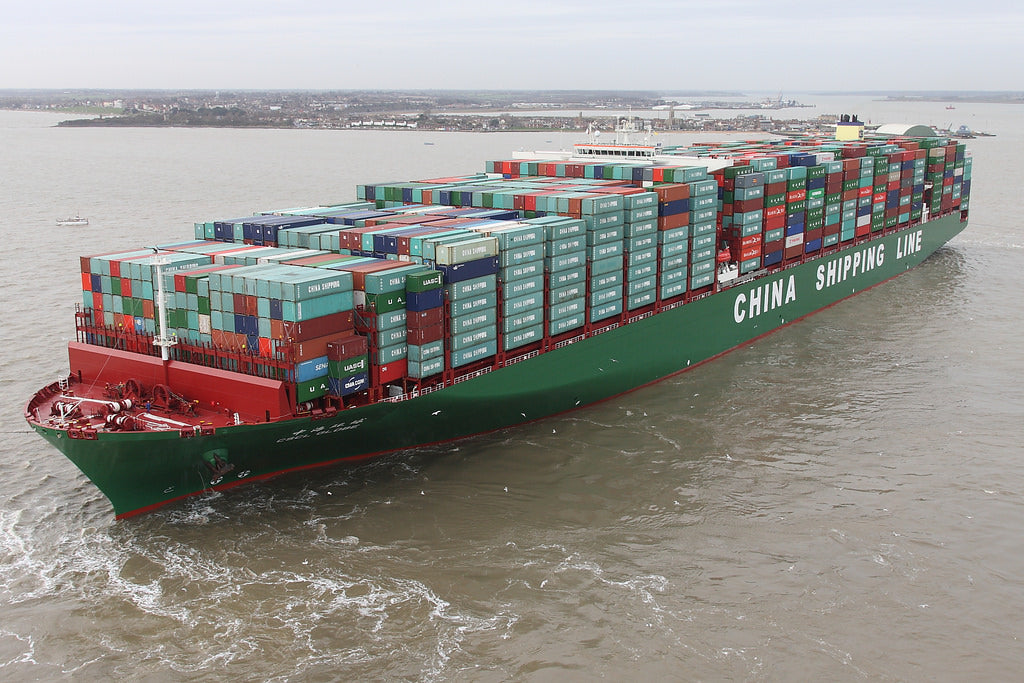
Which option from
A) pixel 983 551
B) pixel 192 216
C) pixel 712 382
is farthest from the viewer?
pixel 192 216

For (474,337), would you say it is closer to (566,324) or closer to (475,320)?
(475,320)

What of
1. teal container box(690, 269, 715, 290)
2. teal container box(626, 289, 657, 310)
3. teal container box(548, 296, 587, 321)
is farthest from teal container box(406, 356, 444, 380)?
teal container box(690, 269, 715, 290)

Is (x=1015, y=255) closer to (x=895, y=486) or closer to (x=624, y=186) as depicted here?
(x=624, y=186)

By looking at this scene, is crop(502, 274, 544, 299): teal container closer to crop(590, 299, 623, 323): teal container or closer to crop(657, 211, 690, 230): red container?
crop(590, 299, 623, 323): teal container

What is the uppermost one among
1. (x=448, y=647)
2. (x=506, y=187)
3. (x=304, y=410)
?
(x=506, y=187)

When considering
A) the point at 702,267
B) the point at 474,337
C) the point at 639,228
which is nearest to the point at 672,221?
the point at 639,228

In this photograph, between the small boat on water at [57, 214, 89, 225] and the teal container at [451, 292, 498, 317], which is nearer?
the teal container at [451, 292, 498, 317]

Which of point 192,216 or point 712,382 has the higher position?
point 192,216

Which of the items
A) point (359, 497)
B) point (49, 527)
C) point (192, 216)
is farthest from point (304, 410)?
point (192, 216)
